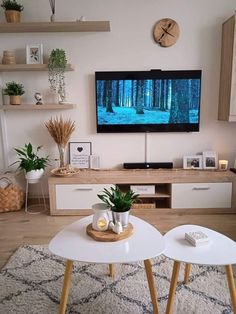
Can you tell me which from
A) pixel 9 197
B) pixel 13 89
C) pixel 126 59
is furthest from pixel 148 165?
pixel 13 89

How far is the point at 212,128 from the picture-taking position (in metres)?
3.06

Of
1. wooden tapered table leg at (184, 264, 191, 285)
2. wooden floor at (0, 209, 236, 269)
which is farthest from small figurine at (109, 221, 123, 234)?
wooden floor at (0, 209, 236, 269)

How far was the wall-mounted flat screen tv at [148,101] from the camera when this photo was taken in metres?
2.87

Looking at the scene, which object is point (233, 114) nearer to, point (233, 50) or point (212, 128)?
point (212, 128)

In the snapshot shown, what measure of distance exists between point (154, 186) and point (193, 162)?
590 millimetres

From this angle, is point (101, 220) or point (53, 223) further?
point (53, 223)

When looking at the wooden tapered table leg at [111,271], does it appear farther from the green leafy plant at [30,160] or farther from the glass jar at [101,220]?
the green leafy plant at [30,160]

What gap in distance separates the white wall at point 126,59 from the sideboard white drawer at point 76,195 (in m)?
0.48

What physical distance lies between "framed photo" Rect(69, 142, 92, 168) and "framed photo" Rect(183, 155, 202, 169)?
44.1 inches

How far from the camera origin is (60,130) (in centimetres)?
286

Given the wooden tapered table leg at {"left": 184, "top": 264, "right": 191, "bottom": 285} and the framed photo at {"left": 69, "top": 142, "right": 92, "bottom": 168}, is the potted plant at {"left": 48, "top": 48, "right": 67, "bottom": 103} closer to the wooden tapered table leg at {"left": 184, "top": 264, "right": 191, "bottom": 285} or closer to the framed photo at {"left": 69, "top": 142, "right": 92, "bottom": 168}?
the framed photo at {"left": 69, "top": 142, "right": 92, "bottom": 168}

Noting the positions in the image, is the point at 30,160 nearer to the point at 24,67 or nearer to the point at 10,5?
the point at 24,67

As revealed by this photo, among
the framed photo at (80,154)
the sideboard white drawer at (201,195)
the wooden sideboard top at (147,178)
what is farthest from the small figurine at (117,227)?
the framed photo at (80,154)

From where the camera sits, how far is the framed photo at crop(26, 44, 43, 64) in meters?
2.82
